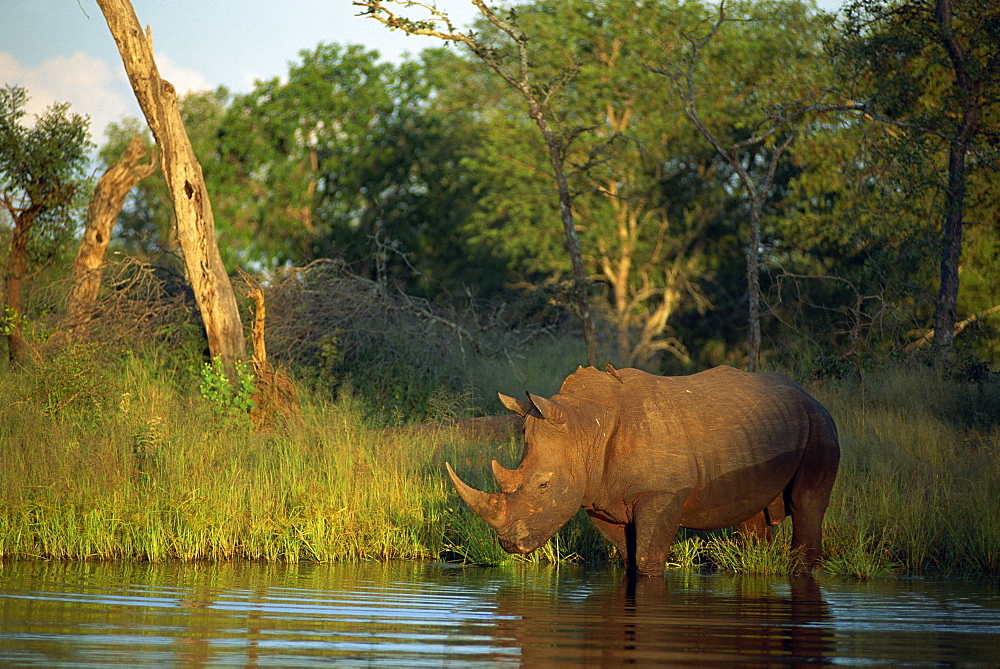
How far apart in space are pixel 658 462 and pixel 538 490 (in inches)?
31.3

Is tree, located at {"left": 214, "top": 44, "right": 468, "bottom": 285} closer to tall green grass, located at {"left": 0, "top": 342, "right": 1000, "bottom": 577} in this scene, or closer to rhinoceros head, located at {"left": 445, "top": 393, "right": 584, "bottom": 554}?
tall green grass, located at {"left": 0, "top": 342, "right": 1000, "bottom": 577}

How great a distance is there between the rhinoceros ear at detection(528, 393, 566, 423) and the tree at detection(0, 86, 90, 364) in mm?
10685

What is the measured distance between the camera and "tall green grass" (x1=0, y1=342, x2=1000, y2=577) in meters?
8.64

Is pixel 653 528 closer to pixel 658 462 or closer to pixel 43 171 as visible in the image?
pixel 658 462

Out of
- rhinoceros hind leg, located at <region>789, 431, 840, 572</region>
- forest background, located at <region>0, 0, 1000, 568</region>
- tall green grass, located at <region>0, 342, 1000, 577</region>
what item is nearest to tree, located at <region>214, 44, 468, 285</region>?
forest background, located at <region>0, 0, 1000, 568</region>

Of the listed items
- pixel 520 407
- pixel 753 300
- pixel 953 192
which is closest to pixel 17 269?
pixel 753 300

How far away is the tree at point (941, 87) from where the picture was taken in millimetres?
16422

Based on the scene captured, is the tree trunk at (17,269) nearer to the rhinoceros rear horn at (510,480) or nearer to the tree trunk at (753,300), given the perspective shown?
the tree trunk at (753,300)

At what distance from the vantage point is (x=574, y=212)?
2870cm

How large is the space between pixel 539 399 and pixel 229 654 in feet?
9.75

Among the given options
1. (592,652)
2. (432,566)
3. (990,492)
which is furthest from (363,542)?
(990,492)

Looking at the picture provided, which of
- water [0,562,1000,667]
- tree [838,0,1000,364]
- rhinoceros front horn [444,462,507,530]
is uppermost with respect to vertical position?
tree [838,0,1000,364]

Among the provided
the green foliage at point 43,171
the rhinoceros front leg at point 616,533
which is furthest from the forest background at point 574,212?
the rhinoceros front leg at point 616,533

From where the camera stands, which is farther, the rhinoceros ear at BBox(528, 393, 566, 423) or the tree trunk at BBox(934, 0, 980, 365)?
the tree trunk at BBox(934, 0, 980, 365)
